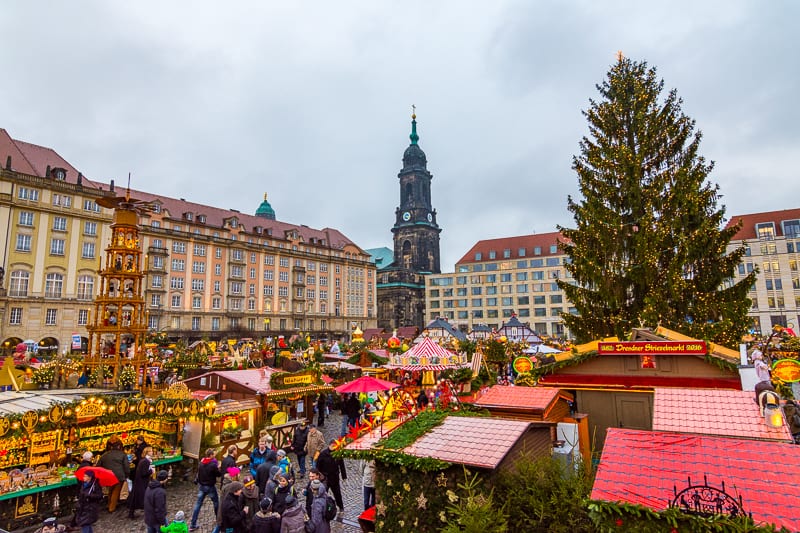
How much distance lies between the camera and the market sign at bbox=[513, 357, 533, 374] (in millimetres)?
13039

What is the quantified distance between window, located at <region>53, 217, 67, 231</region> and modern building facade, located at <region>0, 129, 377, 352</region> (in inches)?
3.1

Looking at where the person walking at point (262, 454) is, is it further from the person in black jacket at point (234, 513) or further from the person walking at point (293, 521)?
the person walking at point (293, 521)

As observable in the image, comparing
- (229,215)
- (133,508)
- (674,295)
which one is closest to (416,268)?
(229,215)

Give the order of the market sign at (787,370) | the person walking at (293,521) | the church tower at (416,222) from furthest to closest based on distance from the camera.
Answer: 1. the church tower at (416,222)
2. the market sign at (787,370)
3. the person walking at (293,521)

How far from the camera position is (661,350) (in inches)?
436

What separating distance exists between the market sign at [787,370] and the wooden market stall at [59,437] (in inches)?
554

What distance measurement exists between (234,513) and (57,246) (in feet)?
150

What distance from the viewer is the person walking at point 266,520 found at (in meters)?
6.89

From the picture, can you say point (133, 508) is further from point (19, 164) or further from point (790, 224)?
point (790, 224)

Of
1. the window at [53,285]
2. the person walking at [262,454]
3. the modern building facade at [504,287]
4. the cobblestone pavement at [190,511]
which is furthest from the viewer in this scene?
the modern building facade at [504,287]

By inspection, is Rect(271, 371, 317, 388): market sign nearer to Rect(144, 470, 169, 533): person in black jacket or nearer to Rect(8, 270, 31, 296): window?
Rect(144, 470, 169, 533): person in black jacket

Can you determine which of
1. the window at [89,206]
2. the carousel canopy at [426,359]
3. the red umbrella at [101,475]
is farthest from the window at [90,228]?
the red umbrella at [101,475]

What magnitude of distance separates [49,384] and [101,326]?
146 inches

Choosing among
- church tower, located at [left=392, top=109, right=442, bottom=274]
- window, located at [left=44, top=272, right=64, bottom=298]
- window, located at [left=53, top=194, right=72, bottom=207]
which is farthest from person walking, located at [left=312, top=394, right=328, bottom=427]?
church tower, located at [left=392, top=109, right=442, bottom=274]
